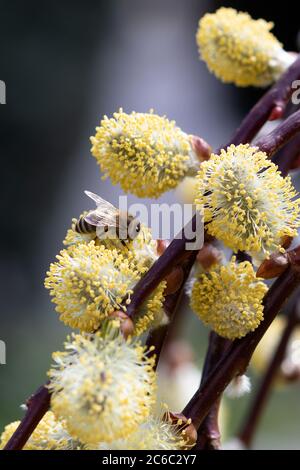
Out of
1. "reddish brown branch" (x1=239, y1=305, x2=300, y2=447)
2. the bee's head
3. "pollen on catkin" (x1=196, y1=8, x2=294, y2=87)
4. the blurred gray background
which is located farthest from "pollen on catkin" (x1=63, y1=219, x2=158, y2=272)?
the blurred gray background

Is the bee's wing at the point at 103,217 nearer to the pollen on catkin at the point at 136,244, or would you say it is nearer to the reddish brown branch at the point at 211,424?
the pollen on catkin at the point at 136,244

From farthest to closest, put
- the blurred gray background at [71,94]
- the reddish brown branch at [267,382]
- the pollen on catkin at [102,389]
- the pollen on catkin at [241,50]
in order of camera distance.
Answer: the blurred gray background at [71,94]
the reddish brown branch at [267,382]
the pollen on catkin at [241,50]
the pollen on catkin at [102,389]

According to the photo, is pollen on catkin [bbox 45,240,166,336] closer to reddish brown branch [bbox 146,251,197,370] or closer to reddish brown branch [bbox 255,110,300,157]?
reddish brown branch [bbox 146,251,197,370]

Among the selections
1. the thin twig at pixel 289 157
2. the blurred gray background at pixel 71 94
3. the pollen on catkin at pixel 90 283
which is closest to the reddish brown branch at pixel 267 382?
the thin twig at pixel 289 157

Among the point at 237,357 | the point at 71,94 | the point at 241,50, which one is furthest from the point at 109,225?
the point at 71,94

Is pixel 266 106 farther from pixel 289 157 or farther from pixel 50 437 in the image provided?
pixel 50 437
